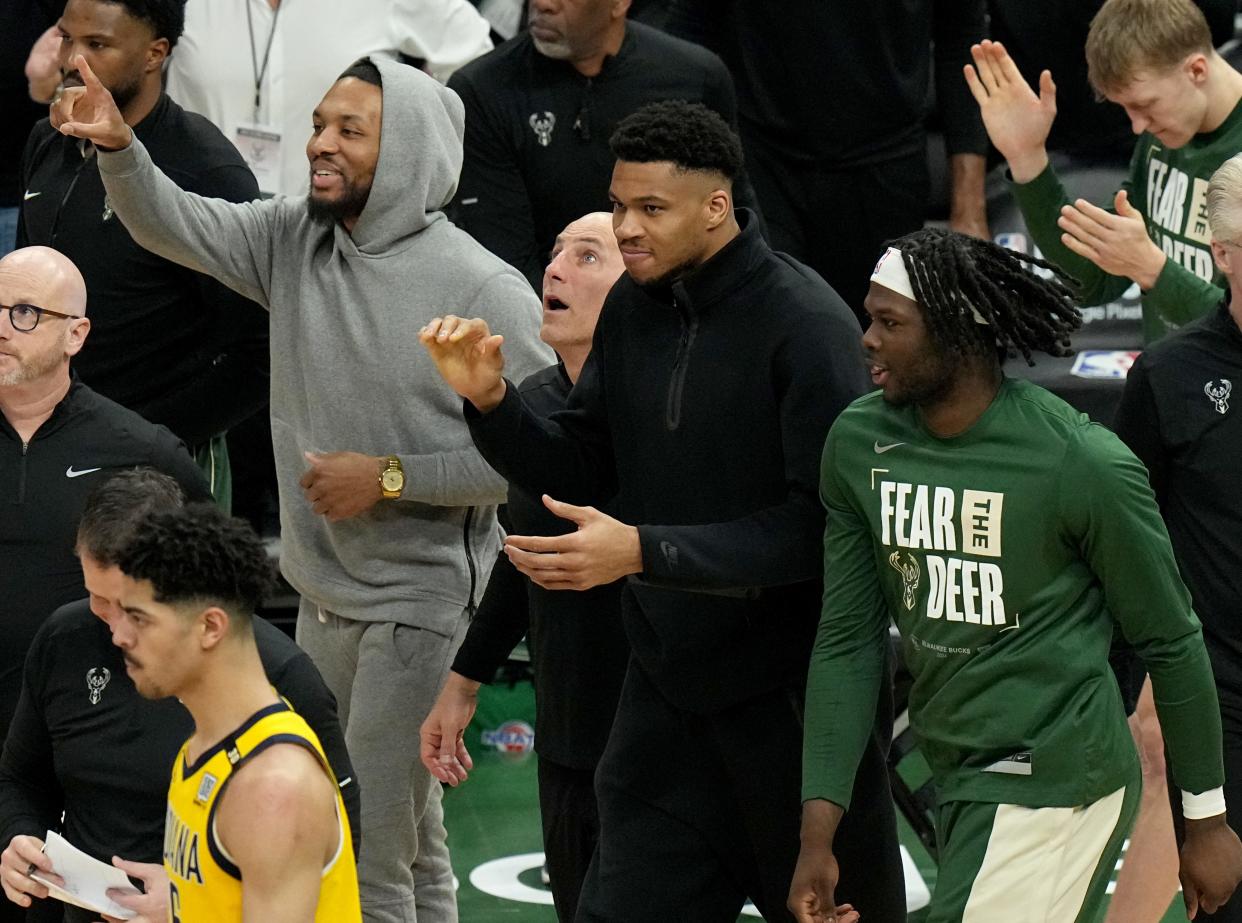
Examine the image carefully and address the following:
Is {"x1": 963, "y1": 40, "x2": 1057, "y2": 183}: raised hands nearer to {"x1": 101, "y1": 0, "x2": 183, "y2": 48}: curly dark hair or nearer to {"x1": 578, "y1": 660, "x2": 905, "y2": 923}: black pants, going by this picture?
{"x1": 578, "y1": 660, "x2": 905, "y2": 923}: black pants

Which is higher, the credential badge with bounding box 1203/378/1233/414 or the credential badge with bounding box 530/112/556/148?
the credential badge with bounding box 1203/378/1233/414

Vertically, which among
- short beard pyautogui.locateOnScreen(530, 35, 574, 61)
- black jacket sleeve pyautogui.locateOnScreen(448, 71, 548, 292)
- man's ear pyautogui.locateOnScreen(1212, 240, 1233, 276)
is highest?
man's ear pyautogui.locateOnScreen(1212, 240, 1233, 276)

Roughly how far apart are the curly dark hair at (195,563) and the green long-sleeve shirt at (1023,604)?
1065 millimetres

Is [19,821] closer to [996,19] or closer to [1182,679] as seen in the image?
[1182,679]

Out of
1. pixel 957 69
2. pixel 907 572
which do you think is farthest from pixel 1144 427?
pixel 957 69

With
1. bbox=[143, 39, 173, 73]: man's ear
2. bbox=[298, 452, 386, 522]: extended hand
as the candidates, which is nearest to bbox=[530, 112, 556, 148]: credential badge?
bbox=[143, 39, 173, 73]: man's ear

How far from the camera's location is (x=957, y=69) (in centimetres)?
779

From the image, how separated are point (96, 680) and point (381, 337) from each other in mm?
1213

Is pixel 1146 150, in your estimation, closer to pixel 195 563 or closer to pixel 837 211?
pixel 837 211

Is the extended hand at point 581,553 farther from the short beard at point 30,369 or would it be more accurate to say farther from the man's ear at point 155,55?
the man's ear at point 155,55

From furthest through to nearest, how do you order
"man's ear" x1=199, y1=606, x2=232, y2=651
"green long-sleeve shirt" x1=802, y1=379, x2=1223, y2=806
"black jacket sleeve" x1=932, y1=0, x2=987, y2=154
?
"black jacket sleeve" x1=932, y1=0, x2=987, y2=154 → "green long-sleeve shirt" x1=802, y1=379, x2=1223, y2=806 → "man's ear" x1=199, y1=606, x2=232, y2=651

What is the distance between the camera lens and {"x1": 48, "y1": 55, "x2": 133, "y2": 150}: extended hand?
17.0 ft

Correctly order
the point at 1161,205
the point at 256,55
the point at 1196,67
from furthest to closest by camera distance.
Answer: the point at 256,55 → the point at 1161,205 → the point at 1196,67

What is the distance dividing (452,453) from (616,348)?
0.94 metres
